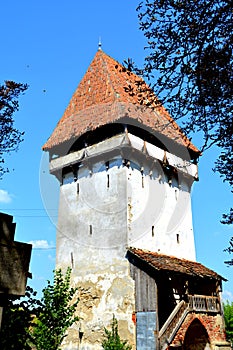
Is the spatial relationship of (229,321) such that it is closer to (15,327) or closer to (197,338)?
(197,338)

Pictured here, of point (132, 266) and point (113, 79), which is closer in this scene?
point (132, 266)

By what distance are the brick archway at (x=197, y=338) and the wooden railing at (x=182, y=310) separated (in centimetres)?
100

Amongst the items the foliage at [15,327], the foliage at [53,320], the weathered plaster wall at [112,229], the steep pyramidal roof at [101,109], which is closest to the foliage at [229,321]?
the weathered plaster wall at [112,229]

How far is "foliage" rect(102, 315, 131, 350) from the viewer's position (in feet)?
55.1

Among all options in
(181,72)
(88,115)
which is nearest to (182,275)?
(88,115)

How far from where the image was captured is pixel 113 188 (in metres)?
20.6

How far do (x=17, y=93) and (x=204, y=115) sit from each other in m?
8.83

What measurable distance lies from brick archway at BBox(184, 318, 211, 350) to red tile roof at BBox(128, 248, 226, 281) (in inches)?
98.0

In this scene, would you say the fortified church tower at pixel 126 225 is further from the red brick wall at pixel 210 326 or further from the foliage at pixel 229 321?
the foliage at pixel 229 321

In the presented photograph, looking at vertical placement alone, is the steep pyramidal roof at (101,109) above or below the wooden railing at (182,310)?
above

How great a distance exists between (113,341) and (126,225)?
17.4 feet

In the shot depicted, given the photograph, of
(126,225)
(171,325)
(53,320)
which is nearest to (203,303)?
(171,325)

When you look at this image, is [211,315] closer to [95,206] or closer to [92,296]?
[92,296]

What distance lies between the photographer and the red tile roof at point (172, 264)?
17.8m
